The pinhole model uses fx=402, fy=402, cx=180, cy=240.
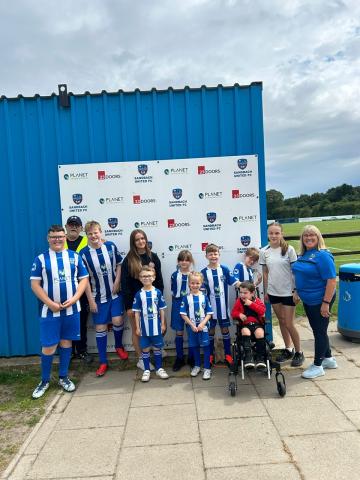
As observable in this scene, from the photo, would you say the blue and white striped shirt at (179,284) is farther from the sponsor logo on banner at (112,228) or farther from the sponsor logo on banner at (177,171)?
the sponsor logo on banner at (177,171)

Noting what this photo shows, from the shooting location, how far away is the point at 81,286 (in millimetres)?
4805

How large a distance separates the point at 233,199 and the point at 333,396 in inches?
115

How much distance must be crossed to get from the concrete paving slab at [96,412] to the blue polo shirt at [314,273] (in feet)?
7.73

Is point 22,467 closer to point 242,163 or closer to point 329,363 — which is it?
point 329,363

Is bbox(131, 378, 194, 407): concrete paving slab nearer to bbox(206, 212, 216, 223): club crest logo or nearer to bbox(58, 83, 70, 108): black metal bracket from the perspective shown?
bbox(206, 212, 216, 223): club crest logo

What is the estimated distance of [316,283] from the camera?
182 inches

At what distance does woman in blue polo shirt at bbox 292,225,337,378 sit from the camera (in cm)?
455

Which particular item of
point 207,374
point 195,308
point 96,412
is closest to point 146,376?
point 207,374

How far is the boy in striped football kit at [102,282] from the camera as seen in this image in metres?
5.34

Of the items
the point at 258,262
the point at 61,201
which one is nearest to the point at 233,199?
the point at 258,262

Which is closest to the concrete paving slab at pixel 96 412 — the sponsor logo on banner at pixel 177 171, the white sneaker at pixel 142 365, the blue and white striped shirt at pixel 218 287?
the white sneaker at pixel 142 365

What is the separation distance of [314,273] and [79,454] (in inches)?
119

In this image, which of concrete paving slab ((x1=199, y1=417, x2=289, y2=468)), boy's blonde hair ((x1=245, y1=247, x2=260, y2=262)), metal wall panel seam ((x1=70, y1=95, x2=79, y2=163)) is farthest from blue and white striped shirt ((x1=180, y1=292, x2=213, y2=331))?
metal wall panel seam ((x1=70, y1=95, x2=79, y2=163))

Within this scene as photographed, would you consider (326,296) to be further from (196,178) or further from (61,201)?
(61,201)
